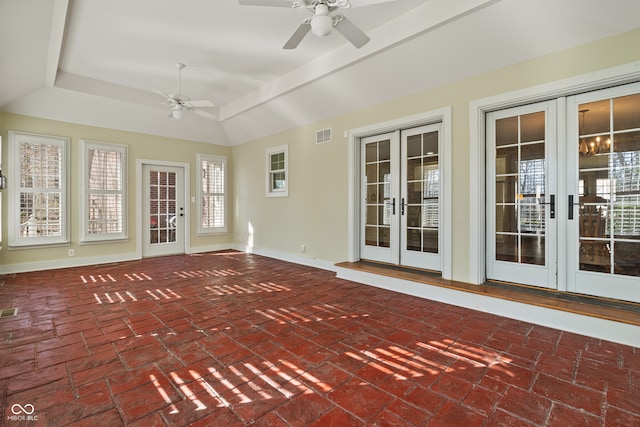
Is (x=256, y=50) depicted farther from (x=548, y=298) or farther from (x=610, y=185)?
(x=548, y=298)

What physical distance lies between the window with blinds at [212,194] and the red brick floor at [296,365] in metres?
3.61

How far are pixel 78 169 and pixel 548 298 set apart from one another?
284 inches

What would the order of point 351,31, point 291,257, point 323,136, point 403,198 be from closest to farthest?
point 351,31
point 403,198
point 323,136
point 291,257

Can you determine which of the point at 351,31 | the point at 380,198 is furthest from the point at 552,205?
the point at 351,31

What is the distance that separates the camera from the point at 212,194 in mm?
7301

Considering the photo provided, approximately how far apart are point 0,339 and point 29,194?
11.7 ft

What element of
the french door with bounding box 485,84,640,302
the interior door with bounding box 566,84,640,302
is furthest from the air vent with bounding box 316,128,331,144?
the interior door with bounding box 566,84,640,302

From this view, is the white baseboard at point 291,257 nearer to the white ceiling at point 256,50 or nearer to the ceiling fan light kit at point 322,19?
the white ceiling at point 256,50

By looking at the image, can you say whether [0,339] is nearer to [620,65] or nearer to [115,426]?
[115,426]

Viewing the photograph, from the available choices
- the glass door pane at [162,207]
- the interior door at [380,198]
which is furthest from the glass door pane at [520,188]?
the glass door pane at [162,207]

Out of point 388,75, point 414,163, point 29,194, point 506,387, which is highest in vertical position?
point 388,75

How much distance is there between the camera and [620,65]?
8.94 ft

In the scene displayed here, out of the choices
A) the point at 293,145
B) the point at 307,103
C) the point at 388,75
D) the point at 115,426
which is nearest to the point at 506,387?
the point at 115,426

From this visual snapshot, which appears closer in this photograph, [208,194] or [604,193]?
[604,193]
